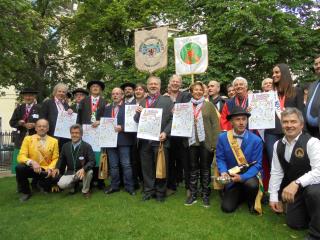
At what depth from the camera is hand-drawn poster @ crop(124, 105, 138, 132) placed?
7887 mm

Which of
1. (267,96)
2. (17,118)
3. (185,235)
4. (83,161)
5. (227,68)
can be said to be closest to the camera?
(185,235)

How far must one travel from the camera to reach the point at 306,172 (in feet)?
18.1

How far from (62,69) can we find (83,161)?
21333mm

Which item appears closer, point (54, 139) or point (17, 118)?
point (54, 139)

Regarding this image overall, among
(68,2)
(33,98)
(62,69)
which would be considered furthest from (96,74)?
(33,98)

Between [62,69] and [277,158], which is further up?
[62,69]

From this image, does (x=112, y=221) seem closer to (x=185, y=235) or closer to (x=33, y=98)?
(x=185, y=235)

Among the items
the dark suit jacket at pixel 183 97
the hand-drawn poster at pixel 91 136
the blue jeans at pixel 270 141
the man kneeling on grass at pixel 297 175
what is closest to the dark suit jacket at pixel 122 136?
the hand-drawn poster at pixel 91 136

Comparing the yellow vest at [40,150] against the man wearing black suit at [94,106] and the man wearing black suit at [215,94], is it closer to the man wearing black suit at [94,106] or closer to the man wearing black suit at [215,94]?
the man wearing black suit at [94,106]

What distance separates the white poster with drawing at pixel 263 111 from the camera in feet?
22.1

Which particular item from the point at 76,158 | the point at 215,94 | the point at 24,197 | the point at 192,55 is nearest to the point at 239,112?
the point at 215,94

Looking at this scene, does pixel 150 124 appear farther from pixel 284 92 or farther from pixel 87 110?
pixel 284 92

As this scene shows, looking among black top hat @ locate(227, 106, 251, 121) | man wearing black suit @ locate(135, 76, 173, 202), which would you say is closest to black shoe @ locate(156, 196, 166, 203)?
man wearing black suit @ locate(135, 76, 173, 202)

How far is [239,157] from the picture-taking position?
6539 millimetres
